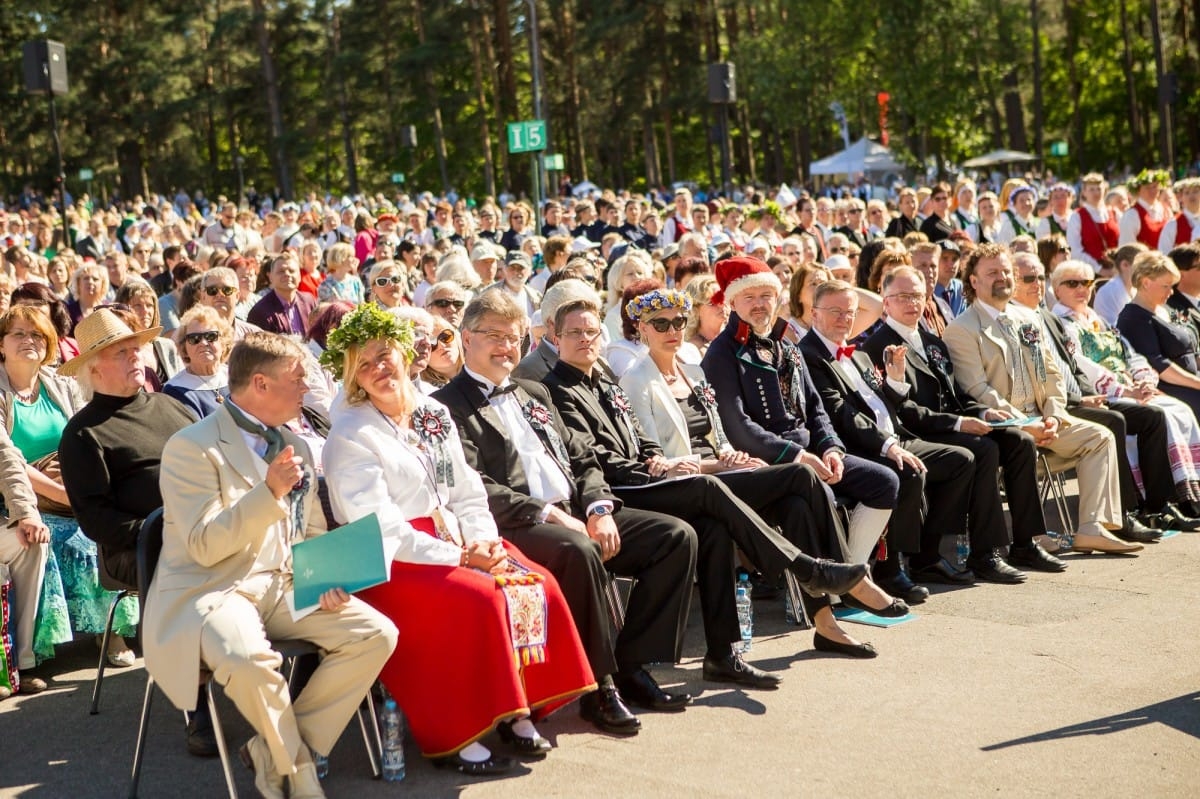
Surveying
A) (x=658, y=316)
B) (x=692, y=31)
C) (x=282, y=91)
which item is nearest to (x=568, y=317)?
(x=658, y=316)

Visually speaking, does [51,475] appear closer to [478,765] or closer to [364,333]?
[364,333]

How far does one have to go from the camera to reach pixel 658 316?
602 cm

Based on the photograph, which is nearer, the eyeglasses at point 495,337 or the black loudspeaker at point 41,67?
the eyeglasses at point 495,337

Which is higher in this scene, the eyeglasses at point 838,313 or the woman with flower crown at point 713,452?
the eyeglasses at point 838,313

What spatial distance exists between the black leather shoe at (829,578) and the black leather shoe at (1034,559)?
196cm

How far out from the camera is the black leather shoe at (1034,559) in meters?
6.82

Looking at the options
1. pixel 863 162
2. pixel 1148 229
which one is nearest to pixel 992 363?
pixel 1148 229

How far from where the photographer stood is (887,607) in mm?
5949

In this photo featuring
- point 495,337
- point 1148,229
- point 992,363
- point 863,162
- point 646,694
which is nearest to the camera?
point 646,694

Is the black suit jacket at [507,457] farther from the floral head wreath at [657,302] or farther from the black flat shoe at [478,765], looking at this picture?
the black flat shoe at [478,765]

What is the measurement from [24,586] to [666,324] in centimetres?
298

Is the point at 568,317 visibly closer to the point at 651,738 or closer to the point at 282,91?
the point at 651,738

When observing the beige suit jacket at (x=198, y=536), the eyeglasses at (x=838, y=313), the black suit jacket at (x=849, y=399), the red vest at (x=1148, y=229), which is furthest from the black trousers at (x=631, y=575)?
the red vest at (x=1148, y=229)

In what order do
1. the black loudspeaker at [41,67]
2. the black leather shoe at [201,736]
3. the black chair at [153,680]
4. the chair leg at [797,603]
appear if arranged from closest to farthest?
the black chair at [153,680], the black leather shoe at [201,736], the chair leg at [797,603], the black loudspeaker at [41,67]
